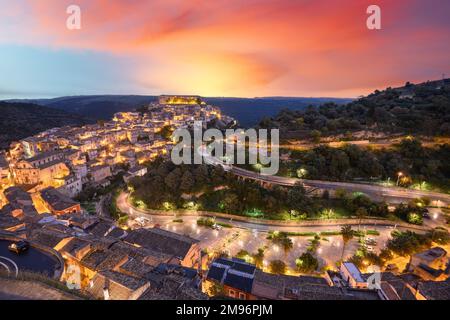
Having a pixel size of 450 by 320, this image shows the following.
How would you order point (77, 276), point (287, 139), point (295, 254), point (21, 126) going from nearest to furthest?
1. point (77, 276)
2. point (295, 254)
3. point (287, 139)
4. point (21, 126)

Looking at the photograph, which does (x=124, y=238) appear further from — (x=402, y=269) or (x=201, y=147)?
(x=201, y=147)

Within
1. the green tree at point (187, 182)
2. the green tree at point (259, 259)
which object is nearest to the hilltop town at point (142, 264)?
the green tree at point (259, 259)

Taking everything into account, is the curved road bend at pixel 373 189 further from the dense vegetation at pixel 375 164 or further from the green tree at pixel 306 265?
the green tree at pixel 306 265

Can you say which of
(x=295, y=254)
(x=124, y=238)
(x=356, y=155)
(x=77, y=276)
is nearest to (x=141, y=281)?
(x=77, y=276)

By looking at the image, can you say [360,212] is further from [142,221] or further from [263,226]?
[142,221]

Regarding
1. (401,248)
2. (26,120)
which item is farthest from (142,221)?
(26,120)
